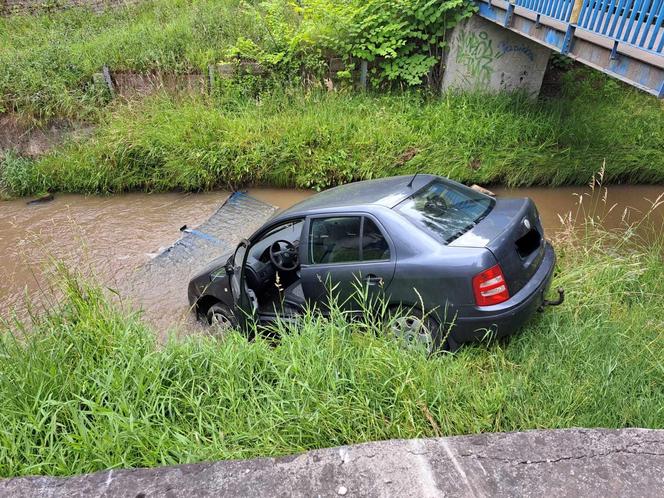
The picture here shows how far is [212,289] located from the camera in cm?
492

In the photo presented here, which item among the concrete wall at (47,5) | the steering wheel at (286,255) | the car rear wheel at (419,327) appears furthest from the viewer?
the concrete wall at (47,5)

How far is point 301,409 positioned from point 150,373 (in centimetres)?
103

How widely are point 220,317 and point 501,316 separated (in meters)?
2.99

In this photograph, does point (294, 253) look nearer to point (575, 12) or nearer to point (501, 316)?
point (501, 316)

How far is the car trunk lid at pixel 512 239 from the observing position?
11.6ft

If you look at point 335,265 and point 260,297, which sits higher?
point 335,265

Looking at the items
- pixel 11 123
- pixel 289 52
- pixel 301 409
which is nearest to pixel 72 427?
pixel 301 409

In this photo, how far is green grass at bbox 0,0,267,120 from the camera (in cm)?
1023

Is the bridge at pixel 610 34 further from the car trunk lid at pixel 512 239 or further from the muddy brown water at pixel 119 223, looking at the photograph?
the car trunk lid at pixel 512 239

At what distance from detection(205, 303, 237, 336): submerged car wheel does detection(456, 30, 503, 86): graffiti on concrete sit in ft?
25.4

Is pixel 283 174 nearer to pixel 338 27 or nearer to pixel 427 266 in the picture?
pixel 338 27

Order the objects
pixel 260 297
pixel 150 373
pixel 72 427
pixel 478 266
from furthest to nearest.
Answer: pixel 260 297
pixel 478 266
pixel 150 373
pixel 72 427

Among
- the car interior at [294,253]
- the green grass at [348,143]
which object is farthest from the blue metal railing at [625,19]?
the car interior at [294,253]

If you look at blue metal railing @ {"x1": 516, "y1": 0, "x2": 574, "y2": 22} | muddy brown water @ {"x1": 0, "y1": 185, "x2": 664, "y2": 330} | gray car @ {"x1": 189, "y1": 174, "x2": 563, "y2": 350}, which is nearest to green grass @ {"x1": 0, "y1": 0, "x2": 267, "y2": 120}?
muddy brown water @ {"x1": 0, "y1": 185, "x2": 664, "y2": 330}
